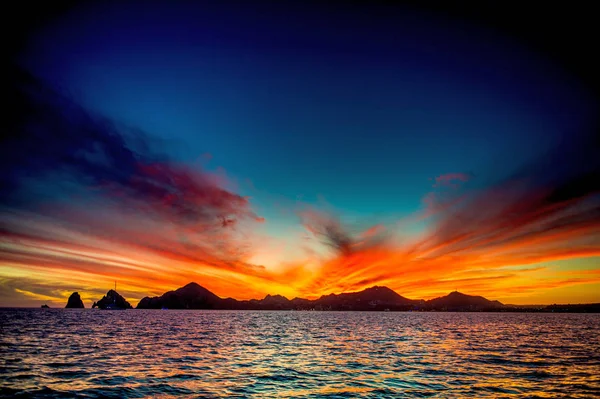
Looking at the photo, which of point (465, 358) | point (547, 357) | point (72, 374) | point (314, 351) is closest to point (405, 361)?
point (465, 358)

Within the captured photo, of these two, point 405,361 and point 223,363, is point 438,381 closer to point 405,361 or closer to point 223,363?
point 405,361

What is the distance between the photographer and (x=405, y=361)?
1499 inches

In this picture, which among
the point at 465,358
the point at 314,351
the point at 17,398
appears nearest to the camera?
the point at 17,398

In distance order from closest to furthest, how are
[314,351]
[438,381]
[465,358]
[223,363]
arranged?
[438,381] → [223,363] → [465,358] → [314,351]

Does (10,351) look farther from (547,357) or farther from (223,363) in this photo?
(547,357)

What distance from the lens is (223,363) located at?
36250 mm

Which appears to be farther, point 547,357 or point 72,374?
point 547,357

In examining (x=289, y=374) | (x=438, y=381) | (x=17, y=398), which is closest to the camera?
(x=17, y=398)

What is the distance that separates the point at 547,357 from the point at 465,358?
35.0 ft

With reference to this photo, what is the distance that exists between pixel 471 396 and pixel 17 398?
29.3m

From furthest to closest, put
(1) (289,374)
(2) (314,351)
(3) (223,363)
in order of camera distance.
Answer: (2) (314,351)
(3) (223,363)
(1) (289,374)

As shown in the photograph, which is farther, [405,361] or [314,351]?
[314,351]

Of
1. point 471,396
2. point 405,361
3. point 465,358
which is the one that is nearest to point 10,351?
point 405,361

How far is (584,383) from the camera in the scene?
28078mm
